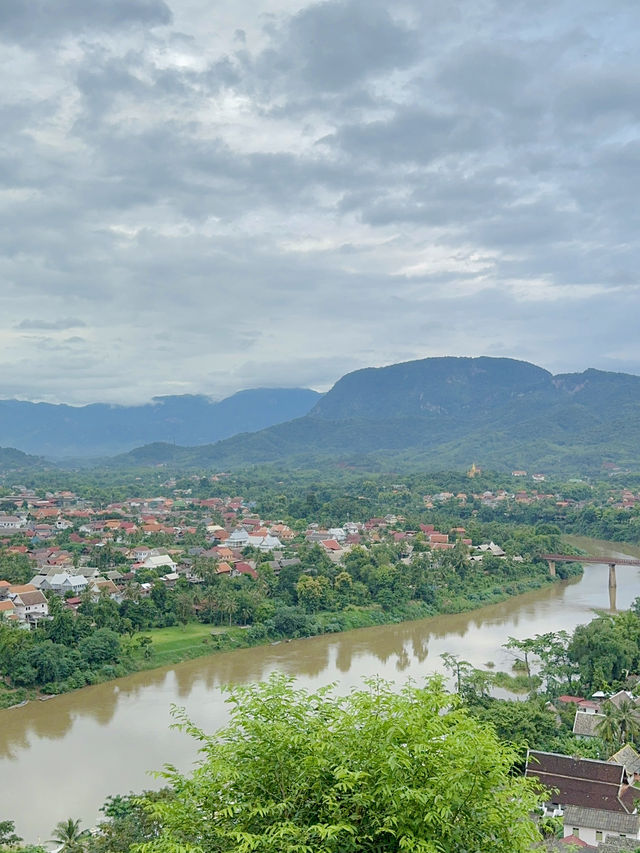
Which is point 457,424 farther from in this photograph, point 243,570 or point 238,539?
point 243,570

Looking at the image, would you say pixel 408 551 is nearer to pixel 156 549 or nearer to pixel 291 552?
pixel 291 552

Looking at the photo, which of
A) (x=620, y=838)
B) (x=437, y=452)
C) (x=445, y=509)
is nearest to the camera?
(x=620, y=838)

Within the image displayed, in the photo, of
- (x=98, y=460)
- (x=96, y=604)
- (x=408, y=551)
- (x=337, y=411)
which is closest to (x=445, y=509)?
(x=408, y=551)

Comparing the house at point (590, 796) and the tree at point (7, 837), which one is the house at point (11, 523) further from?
the house at point (590, 796)

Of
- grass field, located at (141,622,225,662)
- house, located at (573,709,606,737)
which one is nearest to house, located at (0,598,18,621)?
grass field, located at (141,622,225,662)

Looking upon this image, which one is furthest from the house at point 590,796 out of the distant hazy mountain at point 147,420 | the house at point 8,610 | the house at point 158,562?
the distant hazy mountain at point 147,420
